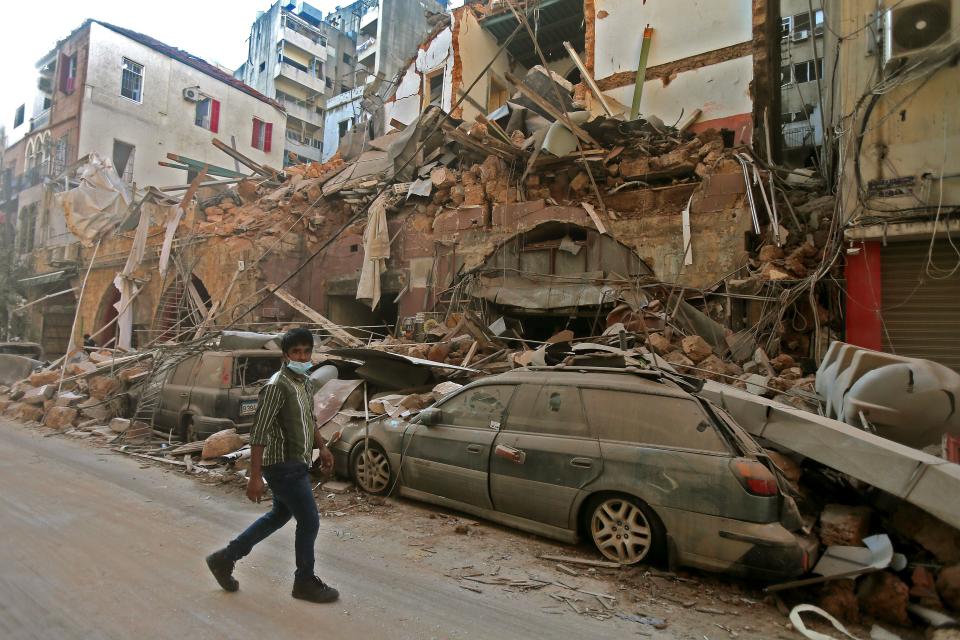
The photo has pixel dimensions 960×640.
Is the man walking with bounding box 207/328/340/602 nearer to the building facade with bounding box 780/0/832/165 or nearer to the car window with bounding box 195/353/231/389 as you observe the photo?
the car window with bounding box 195/353/231/389

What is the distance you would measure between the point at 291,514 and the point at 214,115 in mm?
35797

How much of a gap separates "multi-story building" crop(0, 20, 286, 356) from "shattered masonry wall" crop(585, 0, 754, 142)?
56.8 ft

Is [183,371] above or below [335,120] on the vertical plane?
below

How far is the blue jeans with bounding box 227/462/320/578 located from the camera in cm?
315

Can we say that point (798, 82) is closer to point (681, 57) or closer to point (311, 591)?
point (681, 57)

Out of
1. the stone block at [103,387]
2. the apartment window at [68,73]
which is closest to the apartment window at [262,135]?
the apartment window at [68,73]

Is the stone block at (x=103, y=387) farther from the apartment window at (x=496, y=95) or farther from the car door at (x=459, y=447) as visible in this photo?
the apartment window at (x=496, y=95)

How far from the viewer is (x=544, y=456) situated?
14.3 feet

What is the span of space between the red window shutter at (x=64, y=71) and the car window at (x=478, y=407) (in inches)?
1324

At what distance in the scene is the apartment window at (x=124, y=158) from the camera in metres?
28.7

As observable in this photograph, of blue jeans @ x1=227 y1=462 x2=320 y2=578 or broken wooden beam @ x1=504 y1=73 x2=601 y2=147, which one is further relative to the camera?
broken wooden beam @ x1=504 y1=73 x2=601 y2=147

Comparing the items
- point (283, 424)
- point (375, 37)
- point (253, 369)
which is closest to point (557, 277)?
point (253, 369)

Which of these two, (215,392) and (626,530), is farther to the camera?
(215,392)

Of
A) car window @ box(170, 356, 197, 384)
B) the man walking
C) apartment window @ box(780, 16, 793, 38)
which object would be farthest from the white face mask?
apartment window @ box(780, 16, 793, 38)
